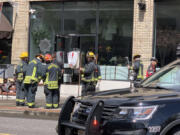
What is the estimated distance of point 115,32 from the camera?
1741 cm

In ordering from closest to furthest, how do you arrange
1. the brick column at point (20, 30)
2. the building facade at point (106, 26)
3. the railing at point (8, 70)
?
the building facade at point (106, 26)
the railing at point (8, 70)
the brick column at point (20, 30)

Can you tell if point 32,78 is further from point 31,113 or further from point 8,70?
point 8,70

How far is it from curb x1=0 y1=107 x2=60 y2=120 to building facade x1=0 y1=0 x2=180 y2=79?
5411 millimetres

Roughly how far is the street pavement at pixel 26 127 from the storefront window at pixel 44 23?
792 cm

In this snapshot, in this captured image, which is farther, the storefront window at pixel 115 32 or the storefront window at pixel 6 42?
the storefront window at pixel 6 42

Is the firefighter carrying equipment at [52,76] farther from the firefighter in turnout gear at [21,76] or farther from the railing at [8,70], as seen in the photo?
the railing at [8,70]

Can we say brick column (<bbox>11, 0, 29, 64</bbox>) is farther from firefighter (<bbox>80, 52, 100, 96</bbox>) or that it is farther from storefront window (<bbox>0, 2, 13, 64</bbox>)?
firefighter (<bbox>80, 52, 100, 96</bbox>)

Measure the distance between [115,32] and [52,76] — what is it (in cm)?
516

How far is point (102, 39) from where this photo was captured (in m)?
17.6

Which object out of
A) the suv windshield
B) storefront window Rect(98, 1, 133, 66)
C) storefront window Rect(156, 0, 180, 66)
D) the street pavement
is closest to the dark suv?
the suv windshield

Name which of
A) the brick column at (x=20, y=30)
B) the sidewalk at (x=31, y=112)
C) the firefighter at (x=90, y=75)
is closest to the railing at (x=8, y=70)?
the brick column at (x=20, y=30)

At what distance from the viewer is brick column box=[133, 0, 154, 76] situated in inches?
653

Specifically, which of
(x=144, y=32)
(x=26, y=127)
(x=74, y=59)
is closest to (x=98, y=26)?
(x=144, y=32)

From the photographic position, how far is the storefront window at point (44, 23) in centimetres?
1862
